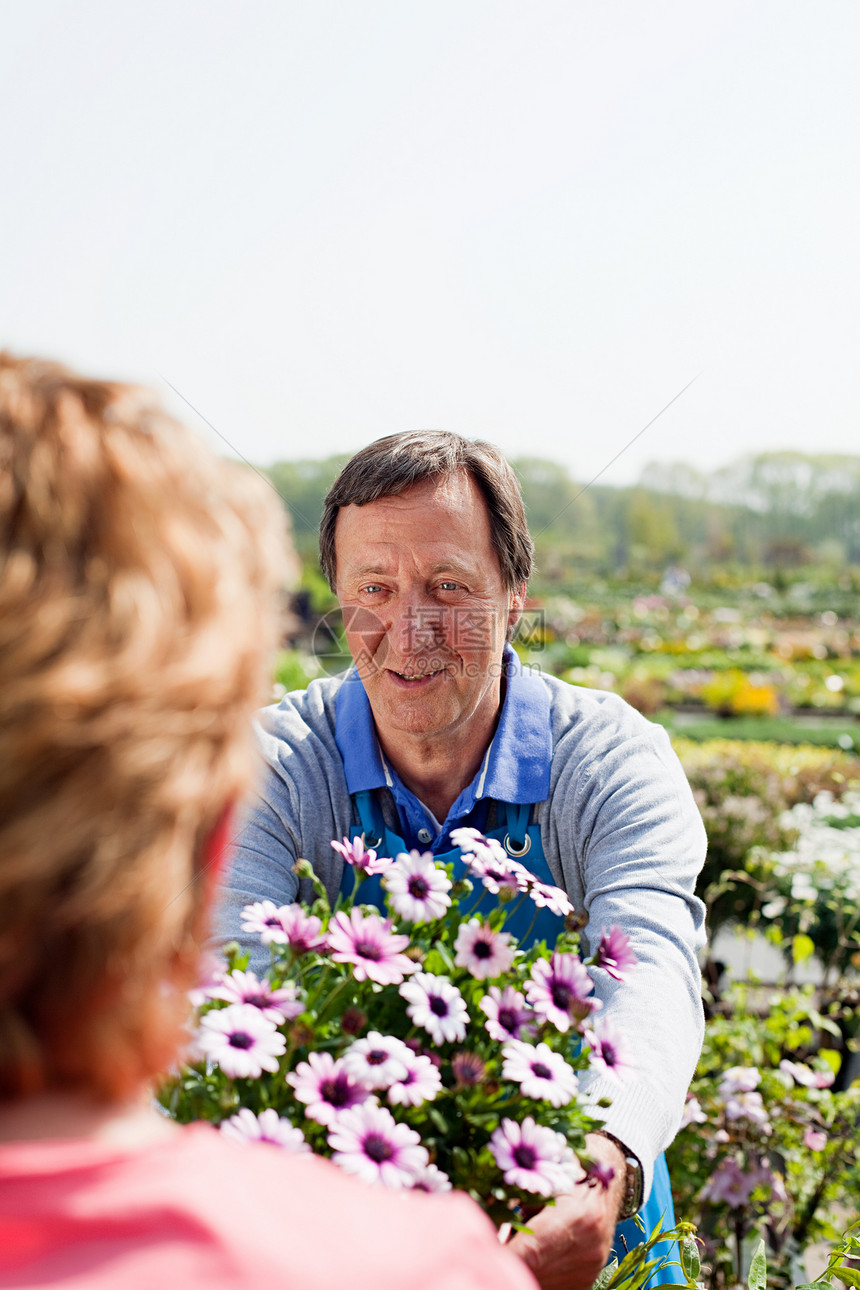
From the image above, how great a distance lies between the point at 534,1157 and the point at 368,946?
9.8 inches

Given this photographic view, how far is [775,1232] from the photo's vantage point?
7.30ft

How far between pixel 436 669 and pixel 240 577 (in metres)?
1.11

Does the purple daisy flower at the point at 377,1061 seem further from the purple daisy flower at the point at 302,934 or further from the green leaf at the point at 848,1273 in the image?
the green leaf at the point at 848,1273

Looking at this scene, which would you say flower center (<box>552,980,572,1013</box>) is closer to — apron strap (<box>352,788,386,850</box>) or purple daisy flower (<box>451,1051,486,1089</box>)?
purple daisy flower (<box>451,1051,486,1089</box>)

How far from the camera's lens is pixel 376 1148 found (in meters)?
0.87

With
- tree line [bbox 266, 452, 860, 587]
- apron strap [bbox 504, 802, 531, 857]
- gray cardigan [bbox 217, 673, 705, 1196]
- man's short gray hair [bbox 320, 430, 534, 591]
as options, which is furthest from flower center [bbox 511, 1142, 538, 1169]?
tree line [bbox 266, 452, 860, 587]

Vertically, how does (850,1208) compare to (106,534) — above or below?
below

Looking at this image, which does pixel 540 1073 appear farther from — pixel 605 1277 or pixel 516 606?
pixel 516 606

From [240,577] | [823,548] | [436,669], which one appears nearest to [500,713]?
[436,669]

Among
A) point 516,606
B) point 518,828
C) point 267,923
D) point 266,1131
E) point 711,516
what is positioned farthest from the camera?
point 711,516

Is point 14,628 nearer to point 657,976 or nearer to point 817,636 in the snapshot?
point 657,976

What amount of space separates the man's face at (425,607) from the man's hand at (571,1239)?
876 millimetres

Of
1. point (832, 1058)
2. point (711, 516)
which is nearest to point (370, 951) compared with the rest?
point (832, 1058)

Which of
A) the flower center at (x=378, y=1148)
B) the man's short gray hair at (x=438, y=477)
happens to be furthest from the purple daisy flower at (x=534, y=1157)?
the man's short gray hair at (x=438, y=477)
